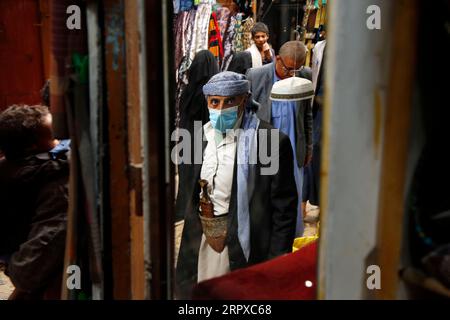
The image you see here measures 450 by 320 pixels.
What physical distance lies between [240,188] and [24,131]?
1.12 m

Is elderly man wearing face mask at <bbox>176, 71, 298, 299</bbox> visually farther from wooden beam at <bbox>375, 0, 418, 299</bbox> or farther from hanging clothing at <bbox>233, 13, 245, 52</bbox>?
hanging clothing at <bbox>233, 13, 245, 52</bbox>

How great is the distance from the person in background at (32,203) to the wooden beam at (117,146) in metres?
0.73

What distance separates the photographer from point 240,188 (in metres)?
2.41

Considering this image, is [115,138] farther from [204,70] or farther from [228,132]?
[204,70]

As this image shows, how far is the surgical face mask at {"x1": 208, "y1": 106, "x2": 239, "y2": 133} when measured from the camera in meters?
2.44

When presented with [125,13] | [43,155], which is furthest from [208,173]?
[125,13]

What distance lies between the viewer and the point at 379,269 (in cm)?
106

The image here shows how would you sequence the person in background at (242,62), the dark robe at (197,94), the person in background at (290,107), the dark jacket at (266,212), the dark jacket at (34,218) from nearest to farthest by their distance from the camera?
the dark jacket at (34,218) < the dark jacket at (266,212) < the person in background at (290,107) < the dark robe at (197,94) < the person in background at (242,62)

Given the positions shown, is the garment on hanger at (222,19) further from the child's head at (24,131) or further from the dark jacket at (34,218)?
the dark jacket at (34,218)

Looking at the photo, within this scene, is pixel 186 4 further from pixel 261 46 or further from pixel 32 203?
pixel 32 203

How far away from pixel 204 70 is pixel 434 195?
3.42 meters

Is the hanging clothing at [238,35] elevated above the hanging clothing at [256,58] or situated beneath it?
elevated above

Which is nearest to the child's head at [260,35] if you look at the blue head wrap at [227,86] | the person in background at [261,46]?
the person in background at [261,46]

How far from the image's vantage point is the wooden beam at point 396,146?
97 cm
